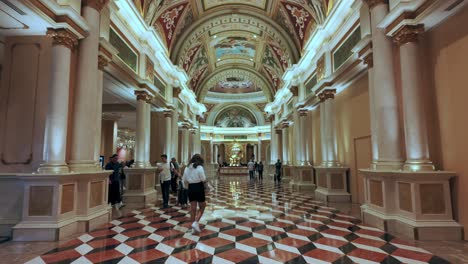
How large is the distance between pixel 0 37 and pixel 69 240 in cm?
389

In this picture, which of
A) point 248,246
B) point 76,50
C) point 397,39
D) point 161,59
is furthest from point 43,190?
point 161,59

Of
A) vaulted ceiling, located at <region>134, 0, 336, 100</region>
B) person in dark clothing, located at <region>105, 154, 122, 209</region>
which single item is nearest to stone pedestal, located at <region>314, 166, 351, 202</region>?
vaulted ceiling, located at <region>134, 0, 336, 100</region>

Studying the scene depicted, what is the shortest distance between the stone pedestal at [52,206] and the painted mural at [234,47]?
13095mm

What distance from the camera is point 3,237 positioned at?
3.98m

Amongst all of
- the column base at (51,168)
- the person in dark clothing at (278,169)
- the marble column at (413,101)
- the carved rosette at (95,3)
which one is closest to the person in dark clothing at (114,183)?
the column base at (51,168)

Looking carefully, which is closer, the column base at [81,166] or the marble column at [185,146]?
the column base at [81,166]

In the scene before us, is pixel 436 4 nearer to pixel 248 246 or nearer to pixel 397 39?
pixel 397 39

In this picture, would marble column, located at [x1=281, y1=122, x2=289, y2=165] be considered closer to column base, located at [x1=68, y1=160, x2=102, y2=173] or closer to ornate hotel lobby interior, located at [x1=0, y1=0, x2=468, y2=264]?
ornate hotel lobby interior, located at [x1=0, y1=0, x2=468, y2=264]

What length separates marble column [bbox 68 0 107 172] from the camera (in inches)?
179

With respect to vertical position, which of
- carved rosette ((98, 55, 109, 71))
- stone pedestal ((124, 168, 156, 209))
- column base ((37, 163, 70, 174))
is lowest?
stone pedestal ((124, 168, 156, 209))

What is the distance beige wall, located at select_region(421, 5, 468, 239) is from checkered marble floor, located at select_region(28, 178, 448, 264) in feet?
4.61

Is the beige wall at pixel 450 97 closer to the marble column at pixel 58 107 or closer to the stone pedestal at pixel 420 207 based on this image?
the stone pedestal at pixel 420 207

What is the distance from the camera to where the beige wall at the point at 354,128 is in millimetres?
6762

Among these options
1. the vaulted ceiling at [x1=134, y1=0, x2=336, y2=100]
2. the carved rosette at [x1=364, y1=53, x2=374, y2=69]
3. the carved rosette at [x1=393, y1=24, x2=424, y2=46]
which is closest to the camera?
the carved rosette at [x1=393, y1=24, x2=424, y2=46]
